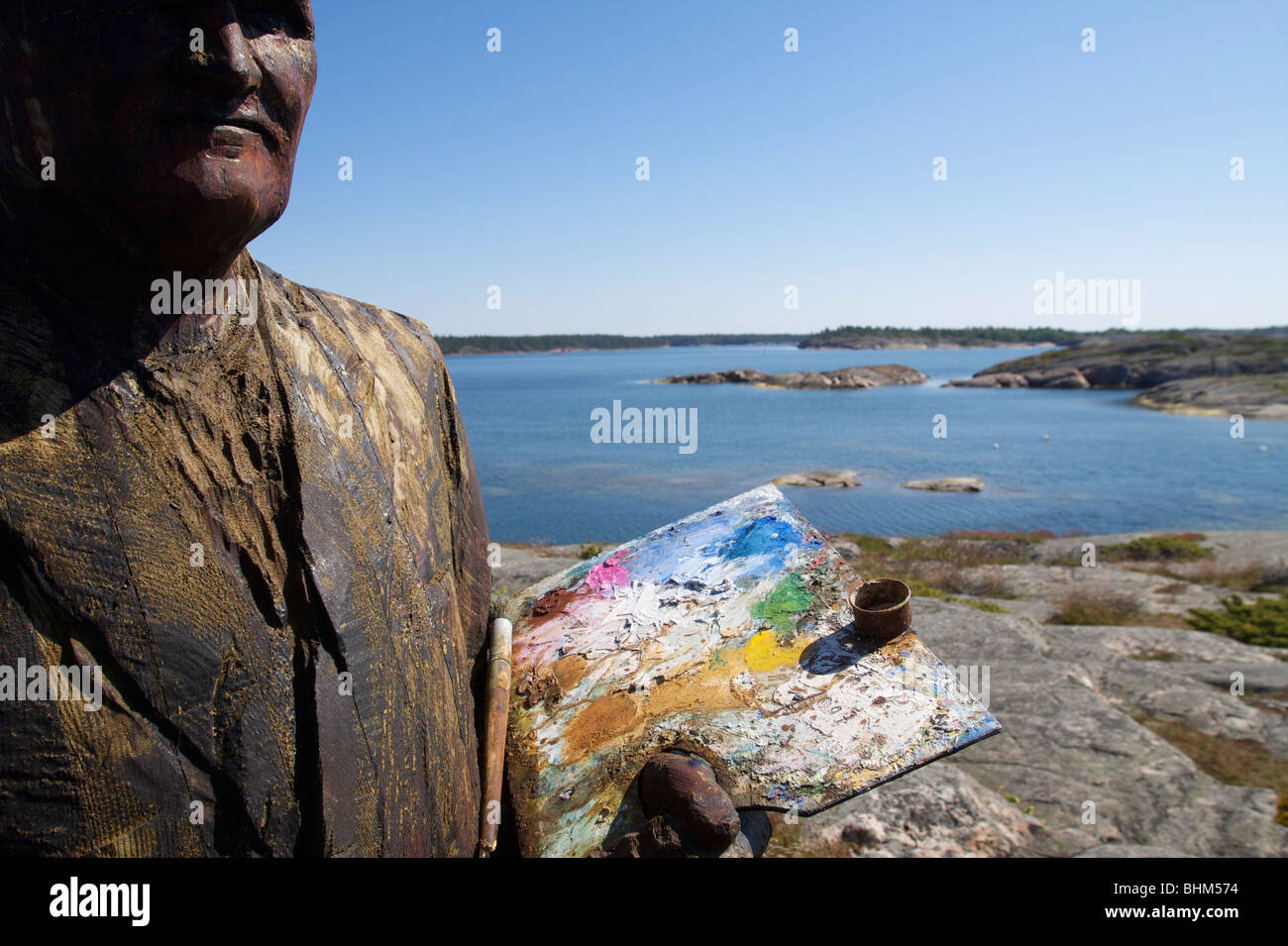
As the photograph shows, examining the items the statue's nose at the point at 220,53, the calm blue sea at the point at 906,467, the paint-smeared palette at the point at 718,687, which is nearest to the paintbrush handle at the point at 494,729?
the paint-smeared palette at the point at 718,687

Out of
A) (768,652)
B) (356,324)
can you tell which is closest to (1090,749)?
(768,652)

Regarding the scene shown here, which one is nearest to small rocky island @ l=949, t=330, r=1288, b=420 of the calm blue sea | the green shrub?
the calm blue sea

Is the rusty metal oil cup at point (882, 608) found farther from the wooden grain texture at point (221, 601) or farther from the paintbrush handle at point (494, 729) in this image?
the wooden grain texture at point (221, 601)

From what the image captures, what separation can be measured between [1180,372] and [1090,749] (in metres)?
68.7

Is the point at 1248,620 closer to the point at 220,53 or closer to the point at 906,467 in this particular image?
the point at 220,53

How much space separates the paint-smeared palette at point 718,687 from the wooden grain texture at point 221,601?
18.0 inches

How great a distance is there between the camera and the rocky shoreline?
5594 millimetres

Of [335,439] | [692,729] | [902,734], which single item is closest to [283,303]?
[335,439]

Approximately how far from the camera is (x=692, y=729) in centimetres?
277

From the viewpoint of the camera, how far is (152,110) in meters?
1.61

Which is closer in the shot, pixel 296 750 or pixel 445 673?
pixel 296 750

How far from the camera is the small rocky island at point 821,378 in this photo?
79.1m
